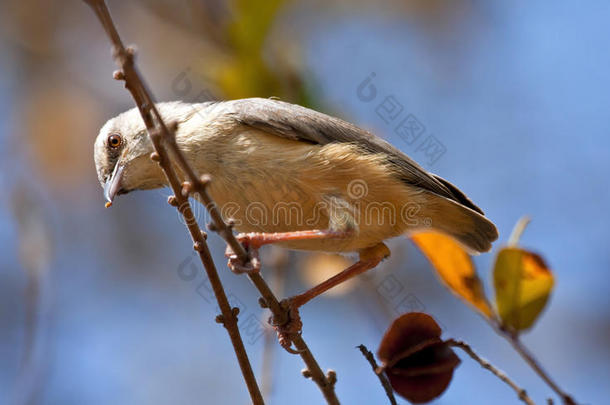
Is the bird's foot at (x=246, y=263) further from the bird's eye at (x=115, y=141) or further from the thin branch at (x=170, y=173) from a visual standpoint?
the bird's eye at (x=115, y=141)

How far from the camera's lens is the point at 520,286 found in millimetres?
2467

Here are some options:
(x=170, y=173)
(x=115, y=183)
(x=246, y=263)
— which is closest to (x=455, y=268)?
(x=246, y=263)

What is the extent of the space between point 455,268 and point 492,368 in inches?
21.9

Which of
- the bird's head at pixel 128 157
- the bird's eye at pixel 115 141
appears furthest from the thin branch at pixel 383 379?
the bird's eye at pixel 115 141

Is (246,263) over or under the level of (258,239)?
under

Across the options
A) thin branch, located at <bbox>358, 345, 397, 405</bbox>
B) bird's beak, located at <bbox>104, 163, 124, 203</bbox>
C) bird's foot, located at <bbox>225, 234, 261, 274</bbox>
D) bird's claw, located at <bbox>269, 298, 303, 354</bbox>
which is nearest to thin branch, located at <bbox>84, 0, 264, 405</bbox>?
bird's foot, located at <bbox>225, 234, 261, 274</bbox>

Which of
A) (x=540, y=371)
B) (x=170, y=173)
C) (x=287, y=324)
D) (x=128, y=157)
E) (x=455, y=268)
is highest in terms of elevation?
(x=128, y=157)

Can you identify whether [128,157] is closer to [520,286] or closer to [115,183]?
[115,183]

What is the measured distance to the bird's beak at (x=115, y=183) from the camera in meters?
3.67

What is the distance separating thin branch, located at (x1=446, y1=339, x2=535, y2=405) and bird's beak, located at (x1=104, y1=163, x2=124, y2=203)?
2.09 m

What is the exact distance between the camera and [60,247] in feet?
25.8

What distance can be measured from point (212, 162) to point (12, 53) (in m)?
5.76

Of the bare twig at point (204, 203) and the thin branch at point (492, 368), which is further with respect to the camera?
the bare twig at point (204, 203)

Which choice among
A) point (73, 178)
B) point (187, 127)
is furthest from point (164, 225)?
point (187, 127)
